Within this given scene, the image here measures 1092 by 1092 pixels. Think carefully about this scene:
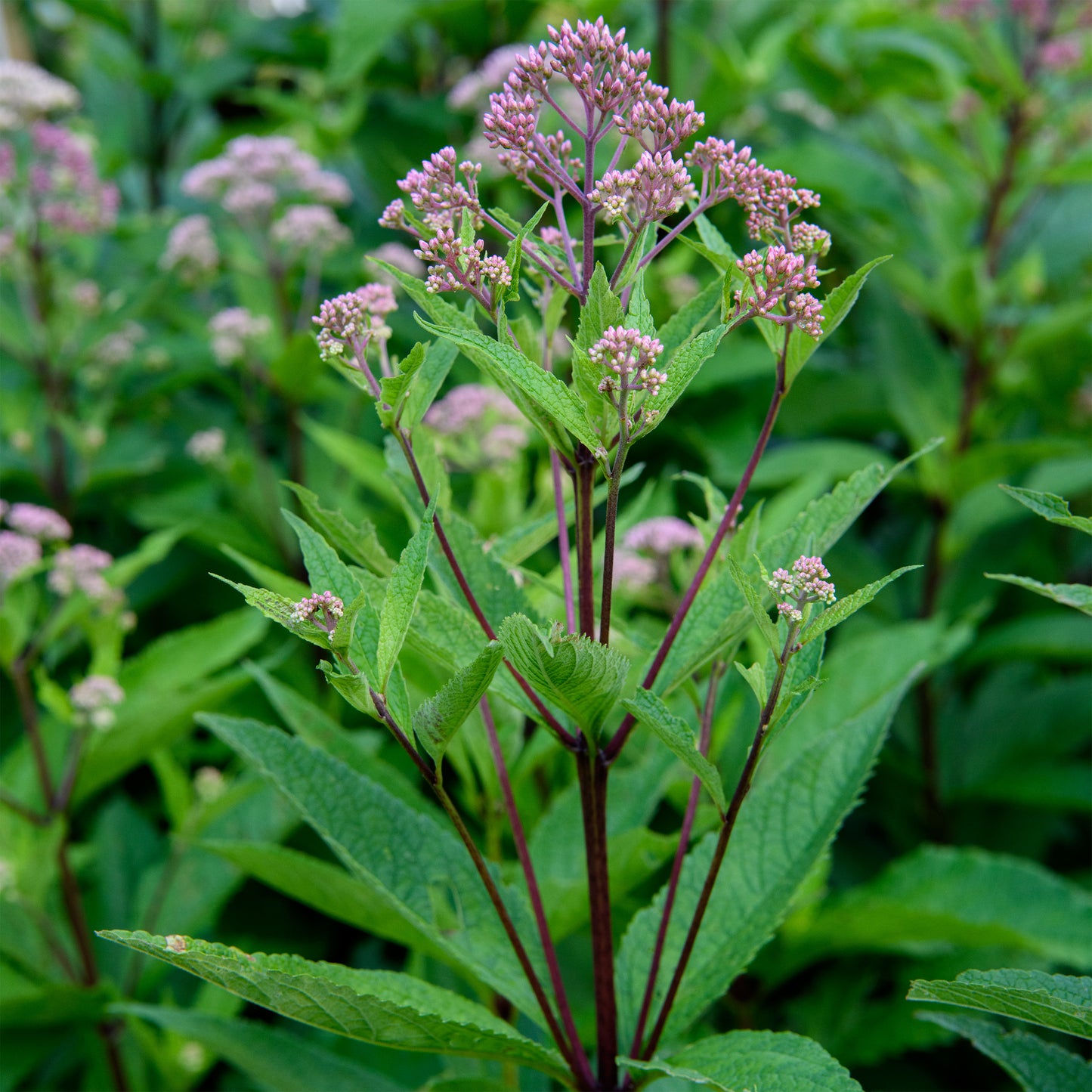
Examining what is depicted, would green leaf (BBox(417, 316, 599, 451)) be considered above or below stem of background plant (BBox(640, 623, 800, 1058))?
above

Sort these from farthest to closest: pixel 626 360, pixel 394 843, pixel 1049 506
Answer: pixel 394 843 → pixel 1049 506 → pixel 626 360

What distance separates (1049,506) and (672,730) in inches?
10.9

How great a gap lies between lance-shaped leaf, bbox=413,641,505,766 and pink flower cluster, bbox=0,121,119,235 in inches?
63.8

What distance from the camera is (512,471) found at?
1.48 m

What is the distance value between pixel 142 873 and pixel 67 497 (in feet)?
2.47

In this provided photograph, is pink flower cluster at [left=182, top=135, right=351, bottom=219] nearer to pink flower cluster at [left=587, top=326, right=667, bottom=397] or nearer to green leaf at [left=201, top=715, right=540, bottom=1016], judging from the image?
green leaf at [left=201, top=715, right=540, bottom=1016]

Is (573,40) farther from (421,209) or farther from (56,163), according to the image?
(56,163)

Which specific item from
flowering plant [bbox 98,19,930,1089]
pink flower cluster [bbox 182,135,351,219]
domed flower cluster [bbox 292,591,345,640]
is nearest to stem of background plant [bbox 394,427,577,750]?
flowering plant [bbox 98,19,930,1089]

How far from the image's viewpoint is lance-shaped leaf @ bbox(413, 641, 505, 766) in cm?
56

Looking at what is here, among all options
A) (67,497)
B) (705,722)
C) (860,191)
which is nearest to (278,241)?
(67,497)

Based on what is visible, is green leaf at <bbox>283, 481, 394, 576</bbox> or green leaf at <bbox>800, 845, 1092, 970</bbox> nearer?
green leaf at <bbox>283, 481, 394, 576</bbox>

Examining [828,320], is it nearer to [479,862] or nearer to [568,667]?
[568,667]

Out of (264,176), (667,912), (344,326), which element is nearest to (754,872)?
(667,912)

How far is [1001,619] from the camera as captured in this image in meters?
1.98
